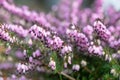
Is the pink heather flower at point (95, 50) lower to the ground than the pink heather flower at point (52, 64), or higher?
higher

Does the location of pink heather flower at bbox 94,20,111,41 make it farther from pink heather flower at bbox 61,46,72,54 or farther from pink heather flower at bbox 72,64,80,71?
pink heather flower at bbox 72,64,80,71

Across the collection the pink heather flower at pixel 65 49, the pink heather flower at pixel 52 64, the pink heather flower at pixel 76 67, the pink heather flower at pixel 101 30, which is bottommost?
the pink heather flower at pixel 52 64

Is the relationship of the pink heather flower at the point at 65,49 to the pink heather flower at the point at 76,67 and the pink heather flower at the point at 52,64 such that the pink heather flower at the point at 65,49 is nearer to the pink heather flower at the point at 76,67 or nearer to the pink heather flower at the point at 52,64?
the pink heather flower at the point at 52,64

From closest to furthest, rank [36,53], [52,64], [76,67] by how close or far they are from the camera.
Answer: [52,64]
[36,53]
[76,67]

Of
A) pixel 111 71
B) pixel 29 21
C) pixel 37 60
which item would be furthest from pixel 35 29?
pixel 29 21

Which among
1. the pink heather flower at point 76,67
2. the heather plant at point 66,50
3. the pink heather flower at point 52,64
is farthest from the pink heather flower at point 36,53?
the pink heather flower at point 76,67

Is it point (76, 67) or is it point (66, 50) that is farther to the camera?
point (76, 67)

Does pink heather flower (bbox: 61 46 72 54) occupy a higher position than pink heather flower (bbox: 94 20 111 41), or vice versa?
pink heather flower (bbox: 94 20 111 41)

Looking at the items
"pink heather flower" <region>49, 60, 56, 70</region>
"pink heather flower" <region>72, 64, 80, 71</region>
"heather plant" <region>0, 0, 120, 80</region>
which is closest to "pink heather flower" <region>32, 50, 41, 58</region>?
"heather plant" <region>0, 0, 120, 80</region>

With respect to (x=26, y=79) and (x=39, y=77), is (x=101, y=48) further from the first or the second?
(x=39, y=77)

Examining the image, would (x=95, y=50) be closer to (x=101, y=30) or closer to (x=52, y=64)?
(x=101, y=30)

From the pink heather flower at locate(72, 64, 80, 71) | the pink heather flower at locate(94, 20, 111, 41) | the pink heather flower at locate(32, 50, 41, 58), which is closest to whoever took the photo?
the pink heather flower at locate(94, 20, 111, 41)

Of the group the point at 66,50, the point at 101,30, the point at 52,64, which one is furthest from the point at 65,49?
the point at 101,30

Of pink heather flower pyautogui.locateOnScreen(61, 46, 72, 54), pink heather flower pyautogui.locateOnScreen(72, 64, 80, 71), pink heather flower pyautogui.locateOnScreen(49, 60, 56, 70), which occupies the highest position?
pink heather flower pyautogui.locateOnScreen(72, 64, 80, 71)
